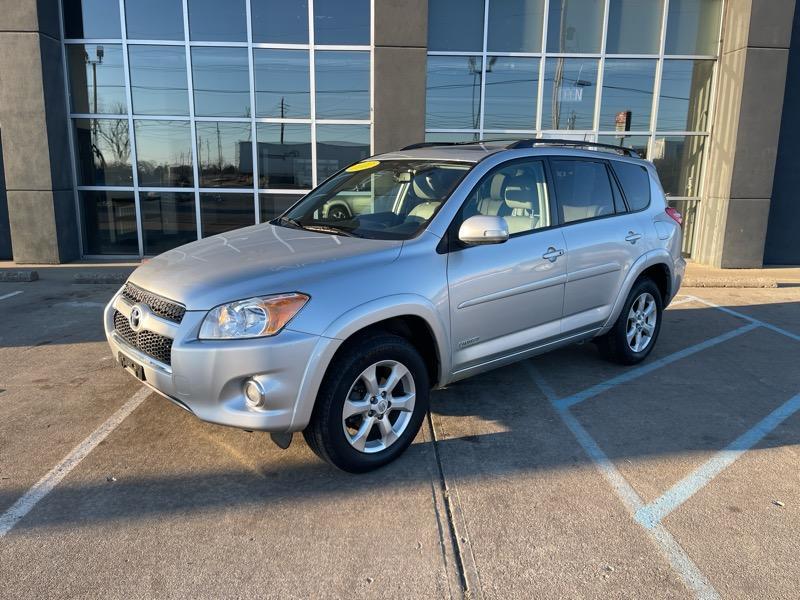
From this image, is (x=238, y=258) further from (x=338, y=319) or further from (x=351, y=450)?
(x=351, y=450)

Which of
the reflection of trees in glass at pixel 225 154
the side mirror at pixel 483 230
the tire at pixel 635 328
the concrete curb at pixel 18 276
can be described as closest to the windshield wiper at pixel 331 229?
the side mirror at pixel 483 230

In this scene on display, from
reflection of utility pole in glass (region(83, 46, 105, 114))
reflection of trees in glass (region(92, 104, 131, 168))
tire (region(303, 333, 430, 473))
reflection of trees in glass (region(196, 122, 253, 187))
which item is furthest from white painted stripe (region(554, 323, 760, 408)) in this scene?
reflection of utility pole in glass (region(83, 46, 105, 114))

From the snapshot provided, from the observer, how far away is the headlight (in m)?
3.12

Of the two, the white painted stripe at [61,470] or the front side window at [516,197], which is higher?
the front side window at [516,197]

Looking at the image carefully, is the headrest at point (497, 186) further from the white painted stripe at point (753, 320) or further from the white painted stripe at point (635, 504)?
the white painted stripe at point (753, 320)

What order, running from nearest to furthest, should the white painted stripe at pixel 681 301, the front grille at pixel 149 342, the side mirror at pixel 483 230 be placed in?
1. the front grille at pixel 149 342
2. the side mirror at pixel 483 230
3. the white painted stripe at pixel 681 301

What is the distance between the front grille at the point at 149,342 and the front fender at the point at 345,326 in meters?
0.76

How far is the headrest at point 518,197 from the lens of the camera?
434 centimetres

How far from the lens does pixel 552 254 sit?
439cm

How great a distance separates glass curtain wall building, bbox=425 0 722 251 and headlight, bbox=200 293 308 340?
8.64 metres

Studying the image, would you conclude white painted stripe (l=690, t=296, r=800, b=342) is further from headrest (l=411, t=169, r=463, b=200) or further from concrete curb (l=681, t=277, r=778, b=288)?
headrest (l=411, t=169, r=463, b=200)

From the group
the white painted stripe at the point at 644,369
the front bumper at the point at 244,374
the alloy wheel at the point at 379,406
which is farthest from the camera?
the white painted stripe at the point at 644,369

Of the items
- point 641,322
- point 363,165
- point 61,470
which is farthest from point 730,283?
point 61,470

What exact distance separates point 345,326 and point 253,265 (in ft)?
2.27
